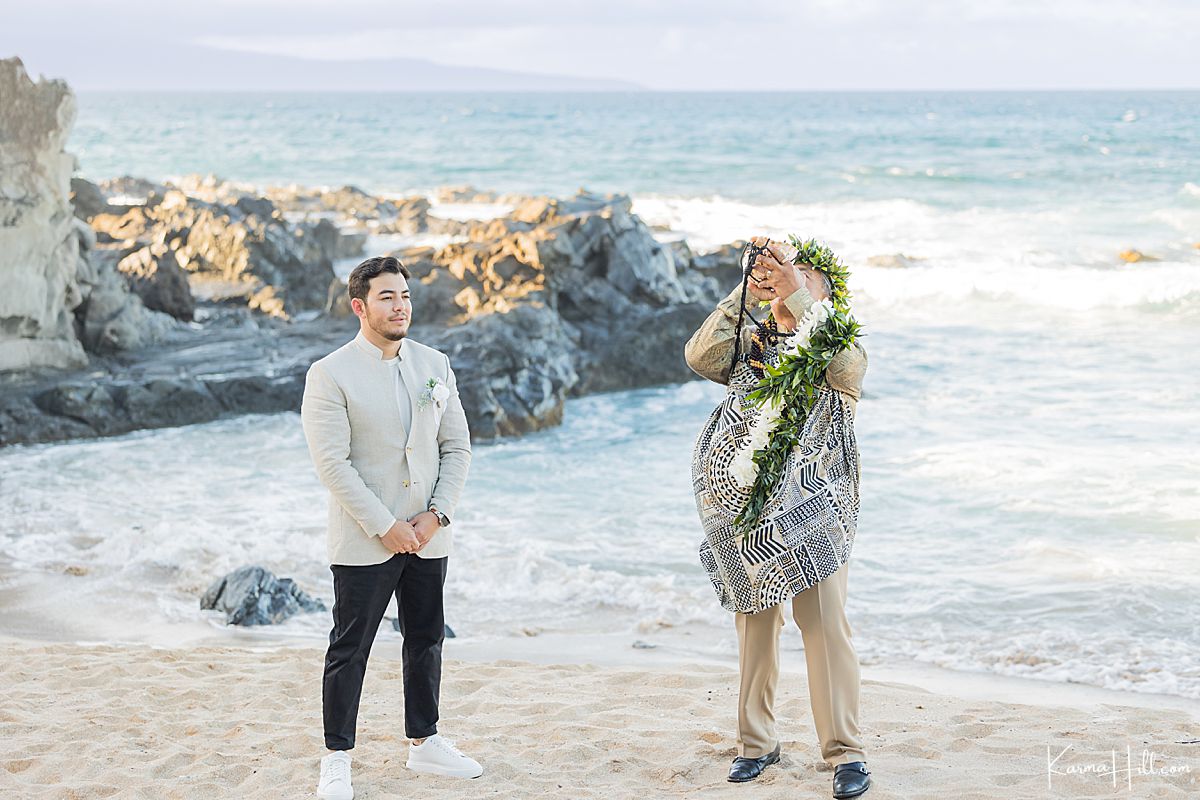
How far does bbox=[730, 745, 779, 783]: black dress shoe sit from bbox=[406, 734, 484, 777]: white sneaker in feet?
3.10

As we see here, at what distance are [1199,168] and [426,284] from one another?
117ft

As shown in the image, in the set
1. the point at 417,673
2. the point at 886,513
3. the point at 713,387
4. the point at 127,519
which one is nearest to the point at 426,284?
the point at 713,387

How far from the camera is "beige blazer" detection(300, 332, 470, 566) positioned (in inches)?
166

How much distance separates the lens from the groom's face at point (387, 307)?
430 centimetres

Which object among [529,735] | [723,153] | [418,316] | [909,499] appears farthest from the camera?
[723,153]

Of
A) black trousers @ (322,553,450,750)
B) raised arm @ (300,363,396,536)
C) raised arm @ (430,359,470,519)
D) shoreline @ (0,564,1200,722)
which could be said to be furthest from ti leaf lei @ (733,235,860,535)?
shoreline @ (0,564,1200,722)

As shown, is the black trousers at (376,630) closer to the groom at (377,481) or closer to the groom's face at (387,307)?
the groom at (377,481)

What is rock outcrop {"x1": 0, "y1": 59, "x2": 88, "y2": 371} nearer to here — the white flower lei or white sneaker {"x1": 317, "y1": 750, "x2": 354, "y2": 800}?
white sneaker {"x1": 317, "y1": 750, "x2": 354, "y2": 800}

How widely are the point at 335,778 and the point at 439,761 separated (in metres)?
0.42

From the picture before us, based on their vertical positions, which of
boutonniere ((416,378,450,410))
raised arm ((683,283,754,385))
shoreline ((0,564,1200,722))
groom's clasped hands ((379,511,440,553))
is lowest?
shoreline ((0,564,1200,722))

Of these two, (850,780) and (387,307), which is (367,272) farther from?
(850,780)

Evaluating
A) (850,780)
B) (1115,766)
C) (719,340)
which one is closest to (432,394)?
(719,340)

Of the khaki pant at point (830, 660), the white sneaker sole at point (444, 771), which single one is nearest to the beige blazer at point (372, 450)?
the white sneaker sole at point (444, 771)

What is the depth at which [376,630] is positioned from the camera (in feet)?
14.2
